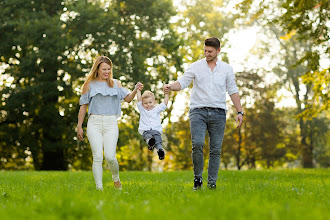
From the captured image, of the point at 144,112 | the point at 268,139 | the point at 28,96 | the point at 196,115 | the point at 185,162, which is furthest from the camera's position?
the point at 185,162

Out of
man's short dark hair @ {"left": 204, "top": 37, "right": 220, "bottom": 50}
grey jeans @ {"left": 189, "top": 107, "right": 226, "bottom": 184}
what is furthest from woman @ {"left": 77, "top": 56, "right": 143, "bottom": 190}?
man's short dark hair @ {"left": 204, "top": 37, "right": 220, "bottom": 50}

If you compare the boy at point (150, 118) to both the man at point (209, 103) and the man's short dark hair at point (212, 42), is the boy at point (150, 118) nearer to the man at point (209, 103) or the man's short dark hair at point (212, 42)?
the man at point (209, 103)

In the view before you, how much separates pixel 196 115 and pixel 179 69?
756 inches

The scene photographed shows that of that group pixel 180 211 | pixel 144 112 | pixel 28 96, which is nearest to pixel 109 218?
pixel 180 211

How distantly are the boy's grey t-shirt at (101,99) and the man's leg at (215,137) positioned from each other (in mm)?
1762

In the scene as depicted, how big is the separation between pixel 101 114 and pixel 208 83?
6.40 ft

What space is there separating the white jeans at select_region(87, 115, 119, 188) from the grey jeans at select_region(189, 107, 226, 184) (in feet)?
4.70

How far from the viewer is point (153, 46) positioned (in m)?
26.0

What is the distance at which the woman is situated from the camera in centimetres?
755

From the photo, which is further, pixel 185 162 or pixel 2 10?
pixel 185 162

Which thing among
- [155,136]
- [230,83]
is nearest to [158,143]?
[155,136]

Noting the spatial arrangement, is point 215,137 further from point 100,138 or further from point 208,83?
point 100,138

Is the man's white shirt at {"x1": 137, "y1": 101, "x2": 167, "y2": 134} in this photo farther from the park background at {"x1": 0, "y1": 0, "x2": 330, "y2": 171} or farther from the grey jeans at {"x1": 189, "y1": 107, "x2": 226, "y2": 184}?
the park background at {"x1": 0, "y1": 0, "x2": 330, "y2": 171}

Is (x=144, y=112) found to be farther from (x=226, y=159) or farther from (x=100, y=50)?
(x=226, y=159)
